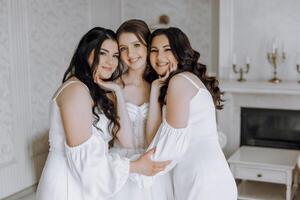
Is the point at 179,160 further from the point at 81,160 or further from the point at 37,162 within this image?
the point at 37,162

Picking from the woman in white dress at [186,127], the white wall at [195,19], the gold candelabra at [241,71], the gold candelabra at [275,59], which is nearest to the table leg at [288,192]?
the gold candelabra at [275,59]

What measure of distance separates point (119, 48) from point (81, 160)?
0.51 metres

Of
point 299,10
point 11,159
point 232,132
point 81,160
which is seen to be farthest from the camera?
point 232,132

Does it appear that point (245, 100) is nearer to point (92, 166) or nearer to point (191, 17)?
point (191, 17)

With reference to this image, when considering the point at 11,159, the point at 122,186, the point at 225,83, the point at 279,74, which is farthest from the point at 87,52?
the point at 279,74

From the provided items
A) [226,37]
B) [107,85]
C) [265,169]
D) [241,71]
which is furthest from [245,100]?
[107,85]

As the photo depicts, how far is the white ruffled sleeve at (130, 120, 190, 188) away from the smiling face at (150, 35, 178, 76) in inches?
9.6

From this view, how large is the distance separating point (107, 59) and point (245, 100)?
2.65 meters

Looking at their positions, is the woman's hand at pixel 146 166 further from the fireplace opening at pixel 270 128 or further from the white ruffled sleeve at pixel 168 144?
the fireplace opening at pixel 270 128

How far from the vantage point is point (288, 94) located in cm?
398

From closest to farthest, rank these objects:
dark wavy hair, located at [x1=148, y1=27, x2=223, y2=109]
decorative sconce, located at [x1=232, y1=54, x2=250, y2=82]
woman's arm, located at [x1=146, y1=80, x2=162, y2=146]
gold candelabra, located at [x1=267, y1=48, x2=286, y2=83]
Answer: dark wavy hair, located at [x1=148, y1=27, x2=223, y2=109] → woman's arm, located at [x1=146, y1=80, x2=162, y2=146] → gold candelabra, located at [x1=267, y1=48, x2=286, y2=83] → decorative sconce, located at [x1=232, y1=54, x2=250, y2=82]

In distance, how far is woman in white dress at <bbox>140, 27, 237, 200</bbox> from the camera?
1.96 metres

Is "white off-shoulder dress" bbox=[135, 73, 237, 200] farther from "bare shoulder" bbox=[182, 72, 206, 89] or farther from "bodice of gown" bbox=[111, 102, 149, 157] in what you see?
"bodice of gown" bbox=[111, 102, 149, 157]

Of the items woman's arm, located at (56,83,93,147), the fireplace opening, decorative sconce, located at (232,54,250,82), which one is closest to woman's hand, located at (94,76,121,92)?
woman's arm, located at (56,83,93,147)
